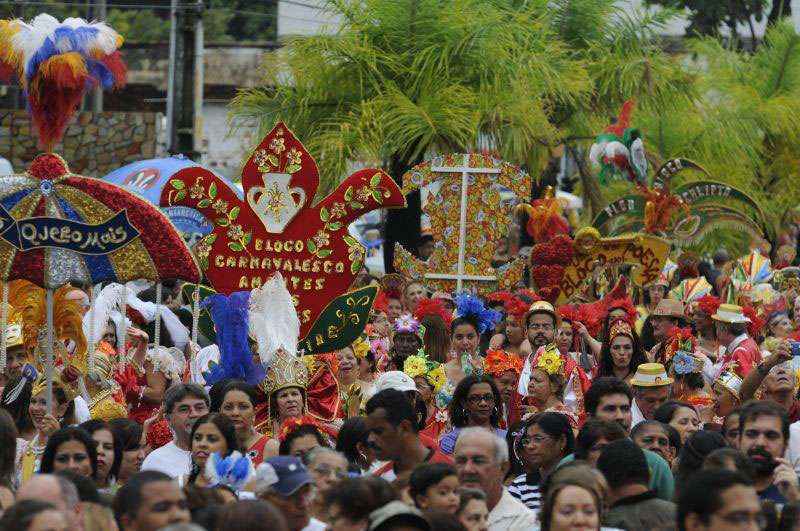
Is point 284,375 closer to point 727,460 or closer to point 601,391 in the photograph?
point 601,391

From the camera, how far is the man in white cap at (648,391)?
34.6ft

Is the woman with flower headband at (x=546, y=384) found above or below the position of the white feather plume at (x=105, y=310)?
below

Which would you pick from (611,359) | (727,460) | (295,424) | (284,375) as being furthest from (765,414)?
(611,359)

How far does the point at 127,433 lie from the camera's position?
924 cm

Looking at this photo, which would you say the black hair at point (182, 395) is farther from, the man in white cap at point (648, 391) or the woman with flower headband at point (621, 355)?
the woman with flower headband at point (621, 355)

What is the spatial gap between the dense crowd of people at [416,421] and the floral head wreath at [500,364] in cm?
2

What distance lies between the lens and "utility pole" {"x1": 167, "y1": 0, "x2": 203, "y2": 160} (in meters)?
21.6

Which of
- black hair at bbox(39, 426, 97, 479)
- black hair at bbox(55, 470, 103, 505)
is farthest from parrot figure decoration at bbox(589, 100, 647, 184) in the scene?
black hair at bbox(55, 470, 103, 505)

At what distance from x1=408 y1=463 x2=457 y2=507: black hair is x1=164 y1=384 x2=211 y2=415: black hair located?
235 cm

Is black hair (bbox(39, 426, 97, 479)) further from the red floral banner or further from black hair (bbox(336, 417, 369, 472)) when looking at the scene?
the red floral banner

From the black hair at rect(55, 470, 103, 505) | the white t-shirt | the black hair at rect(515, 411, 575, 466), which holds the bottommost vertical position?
the white t-shirt

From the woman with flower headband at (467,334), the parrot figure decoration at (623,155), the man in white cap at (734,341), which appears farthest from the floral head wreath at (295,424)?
the parrot figure decoration at (623,155)

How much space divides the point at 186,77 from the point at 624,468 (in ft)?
48.9

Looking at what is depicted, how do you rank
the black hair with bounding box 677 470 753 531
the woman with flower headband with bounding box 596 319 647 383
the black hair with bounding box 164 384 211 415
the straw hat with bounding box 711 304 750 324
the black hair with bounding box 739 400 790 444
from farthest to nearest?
the straw hat with bounding box 711 304 750 324, the woman with flower headband with bounding box 596 319 647 383, the black hair with bounding box 164 384 211 415, the black hair with bounding box 739 400 790 444, the black hair with bounding box 677 470 753 531
